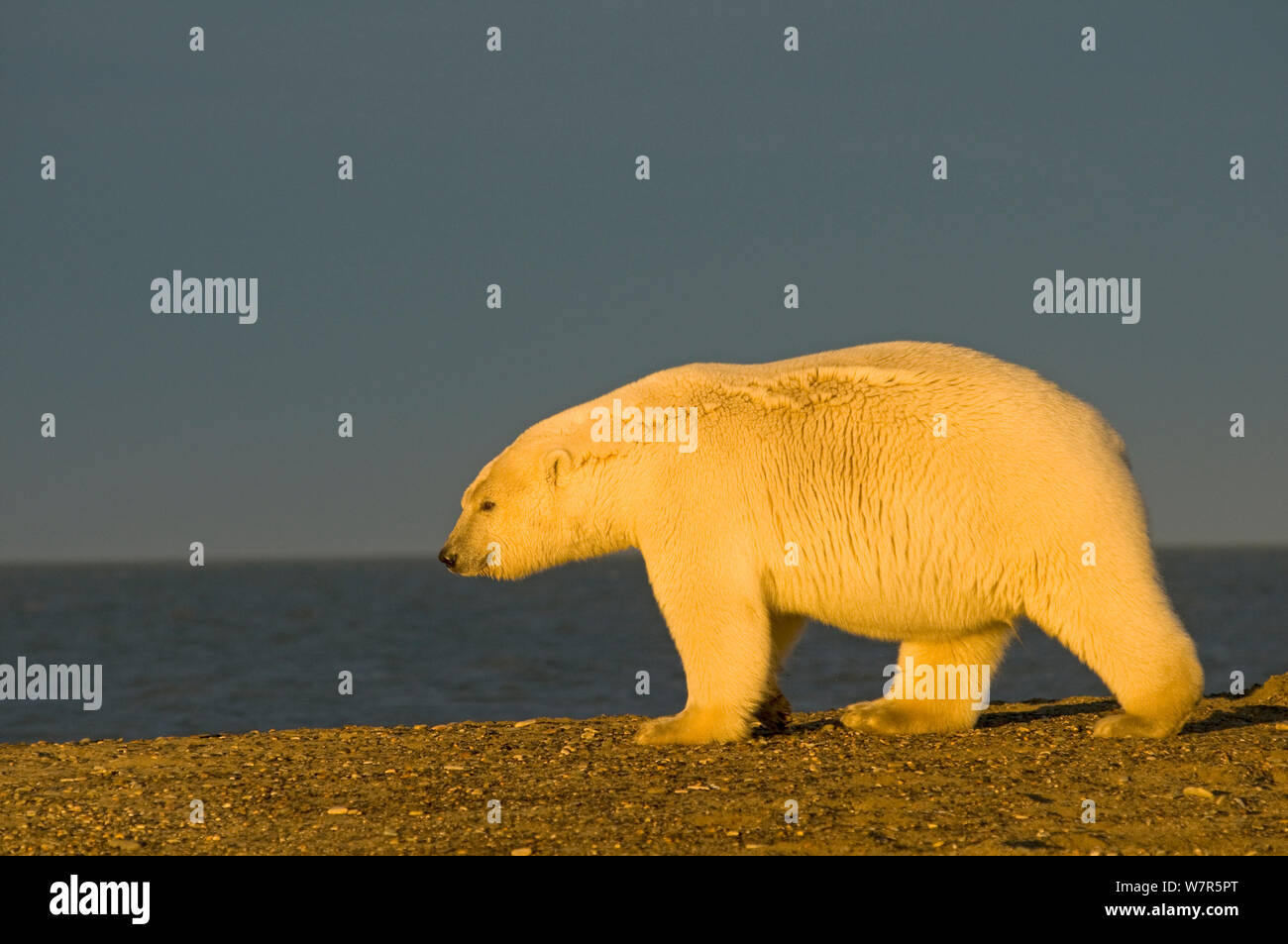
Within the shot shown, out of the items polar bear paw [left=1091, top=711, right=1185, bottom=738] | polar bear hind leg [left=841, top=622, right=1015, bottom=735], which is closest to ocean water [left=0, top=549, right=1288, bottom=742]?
polar bear hind leg [left=841, top=622, right=1015, bottom=735]

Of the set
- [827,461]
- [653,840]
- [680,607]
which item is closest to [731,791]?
[653,840]

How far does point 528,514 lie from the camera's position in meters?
10.4

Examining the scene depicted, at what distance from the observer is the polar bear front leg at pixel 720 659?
931cm

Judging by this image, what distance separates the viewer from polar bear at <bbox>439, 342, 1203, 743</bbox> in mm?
8867

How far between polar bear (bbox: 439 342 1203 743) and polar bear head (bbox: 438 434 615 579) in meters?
0.03

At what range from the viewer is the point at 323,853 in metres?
6.81

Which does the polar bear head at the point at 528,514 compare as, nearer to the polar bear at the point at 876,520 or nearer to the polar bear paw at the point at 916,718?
the polar bear at the point at 876,520

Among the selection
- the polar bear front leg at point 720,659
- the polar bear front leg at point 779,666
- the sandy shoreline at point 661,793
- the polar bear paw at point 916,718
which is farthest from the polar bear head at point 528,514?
the polar bear paw at point 916,718

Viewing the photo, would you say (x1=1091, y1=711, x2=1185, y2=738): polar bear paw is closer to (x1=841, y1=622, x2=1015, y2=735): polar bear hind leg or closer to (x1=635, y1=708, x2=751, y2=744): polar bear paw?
(x1=841, y1=622, x2=1015, y2=735): polar bear hind leg

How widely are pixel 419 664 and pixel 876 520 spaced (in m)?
32.0

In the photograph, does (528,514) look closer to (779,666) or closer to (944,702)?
(779,666)

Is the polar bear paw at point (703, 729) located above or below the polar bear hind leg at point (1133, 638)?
below

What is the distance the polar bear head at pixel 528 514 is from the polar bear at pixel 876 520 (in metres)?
0.03
